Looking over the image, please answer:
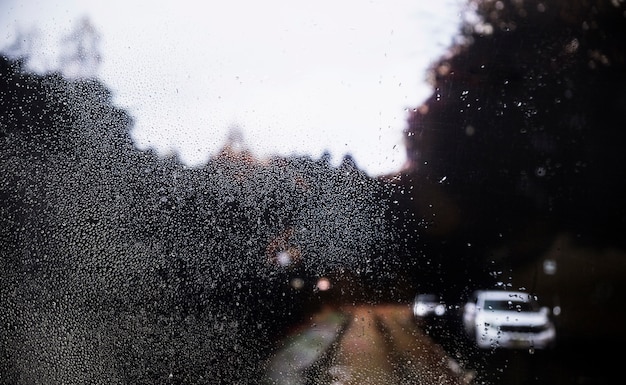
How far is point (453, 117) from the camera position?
1384 mm

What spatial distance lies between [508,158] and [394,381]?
2.34 ft

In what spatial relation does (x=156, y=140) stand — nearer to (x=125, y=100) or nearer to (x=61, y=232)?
(x=125, y=100)

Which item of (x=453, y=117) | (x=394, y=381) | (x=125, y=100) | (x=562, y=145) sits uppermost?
(x=125, y=100)

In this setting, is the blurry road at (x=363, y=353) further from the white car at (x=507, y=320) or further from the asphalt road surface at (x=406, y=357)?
the white car at (x=507, y=320)

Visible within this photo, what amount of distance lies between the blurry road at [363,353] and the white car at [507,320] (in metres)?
0.11

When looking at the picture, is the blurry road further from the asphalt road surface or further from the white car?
the white car

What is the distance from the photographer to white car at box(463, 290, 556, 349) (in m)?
1.31

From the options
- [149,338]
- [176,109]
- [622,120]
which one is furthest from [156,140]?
[622,120]

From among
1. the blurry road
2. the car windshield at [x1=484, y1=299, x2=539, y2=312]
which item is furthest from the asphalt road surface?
the car windshield at [x1=484, y1=299, x2=539, y2=312]

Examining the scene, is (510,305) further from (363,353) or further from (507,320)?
(363,353)

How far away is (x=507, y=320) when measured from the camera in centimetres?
135

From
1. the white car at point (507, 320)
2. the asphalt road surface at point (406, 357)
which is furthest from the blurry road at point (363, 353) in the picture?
the white car at point (507, 320)

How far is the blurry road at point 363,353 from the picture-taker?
4.48 feet

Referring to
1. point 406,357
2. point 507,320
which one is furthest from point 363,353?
point 507,320
